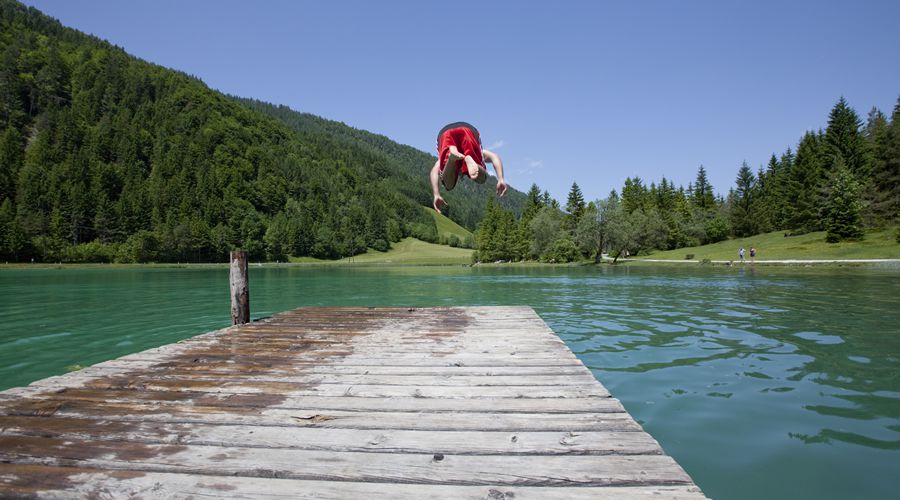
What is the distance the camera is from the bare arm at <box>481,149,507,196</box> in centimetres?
978

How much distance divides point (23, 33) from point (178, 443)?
855 ft

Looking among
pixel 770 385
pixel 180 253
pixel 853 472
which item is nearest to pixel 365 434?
pixel 853 472

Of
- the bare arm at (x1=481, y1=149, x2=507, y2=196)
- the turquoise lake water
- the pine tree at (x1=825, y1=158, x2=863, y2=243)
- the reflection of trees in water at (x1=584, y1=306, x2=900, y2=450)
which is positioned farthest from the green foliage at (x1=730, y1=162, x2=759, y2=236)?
the bare arm at (x1=481, y1=149, x2=507, y2=196)

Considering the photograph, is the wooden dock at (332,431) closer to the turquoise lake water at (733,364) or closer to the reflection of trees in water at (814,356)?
the turquoise lake water at (733,364)

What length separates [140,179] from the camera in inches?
5610

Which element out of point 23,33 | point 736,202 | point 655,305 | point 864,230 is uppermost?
point 23,33

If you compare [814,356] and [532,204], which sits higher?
→ [532,204]

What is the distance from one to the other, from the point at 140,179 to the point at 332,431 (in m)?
172

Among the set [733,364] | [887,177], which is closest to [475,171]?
[733,364]

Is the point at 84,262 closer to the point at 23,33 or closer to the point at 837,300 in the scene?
the point at 837,300

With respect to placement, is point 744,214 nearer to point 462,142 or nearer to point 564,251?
point 564,251

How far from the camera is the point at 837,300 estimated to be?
Result: 17.3m

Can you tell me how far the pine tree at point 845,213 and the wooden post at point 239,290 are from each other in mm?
69504

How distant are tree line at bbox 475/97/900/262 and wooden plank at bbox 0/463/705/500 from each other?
212 feet
